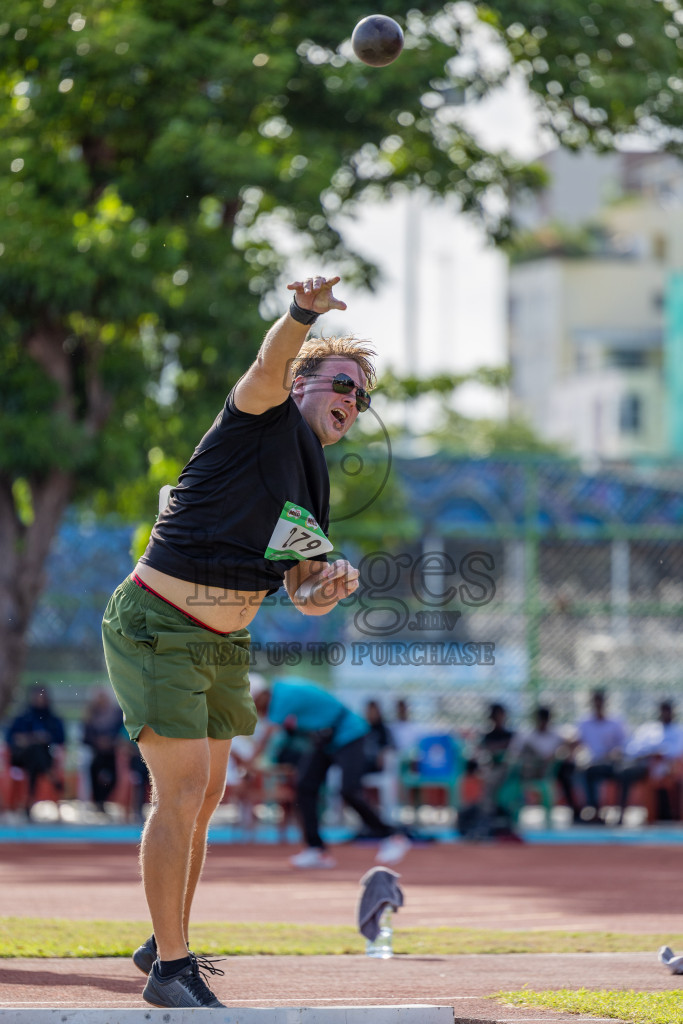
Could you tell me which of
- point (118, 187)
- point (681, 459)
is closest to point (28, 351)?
point (118, 187)

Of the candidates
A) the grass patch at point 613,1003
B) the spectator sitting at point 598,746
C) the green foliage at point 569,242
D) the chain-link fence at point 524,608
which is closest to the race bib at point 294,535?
the grass patch at point 613,1003

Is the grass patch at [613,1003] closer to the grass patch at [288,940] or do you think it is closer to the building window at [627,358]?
the grass patch at [288,940]

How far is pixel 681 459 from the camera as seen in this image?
17.6m

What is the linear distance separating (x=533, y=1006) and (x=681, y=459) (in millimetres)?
13544

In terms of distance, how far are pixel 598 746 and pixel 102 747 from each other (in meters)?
5.69

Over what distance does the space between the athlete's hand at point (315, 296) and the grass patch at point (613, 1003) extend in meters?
2.28

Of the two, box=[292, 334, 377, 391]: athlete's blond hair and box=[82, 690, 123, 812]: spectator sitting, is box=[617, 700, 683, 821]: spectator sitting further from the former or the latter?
box=[292, 334, 377, 391]: athlete's blond hair

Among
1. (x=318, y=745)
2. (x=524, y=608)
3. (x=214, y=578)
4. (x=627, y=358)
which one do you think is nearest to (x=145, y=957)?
(x=214, y=578)

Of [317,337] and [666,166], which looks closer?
[317,337]

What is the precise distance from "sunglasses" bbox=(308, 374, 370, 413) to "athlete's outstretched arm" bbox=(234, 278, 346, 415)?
1.34ft

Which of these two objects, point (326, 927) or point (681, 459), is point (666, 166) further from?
point (326, 927)

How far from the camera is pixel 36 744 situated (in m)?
16.1

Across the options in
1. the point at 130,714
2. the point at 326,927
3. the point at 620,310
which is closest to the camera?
the point at 130,714

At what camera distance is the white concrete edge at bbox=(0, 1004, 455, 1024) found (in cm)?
386
